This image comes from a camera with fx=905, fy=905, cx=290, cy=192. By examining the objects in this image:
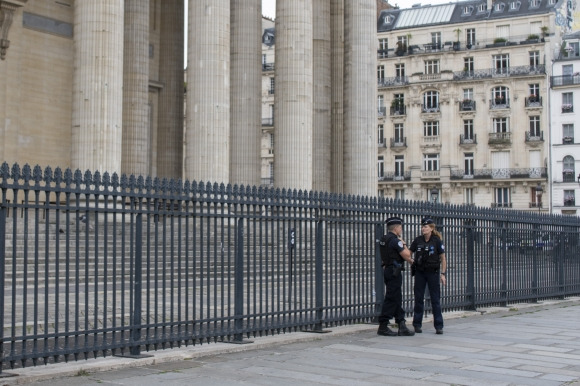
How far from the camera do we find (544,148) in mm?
69938

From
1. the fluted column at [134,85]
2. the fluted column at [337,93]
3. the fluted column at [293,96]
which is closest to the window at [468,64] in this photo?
the fluted column at [337,93]

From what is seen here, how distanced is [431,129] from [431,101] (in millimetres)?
2306

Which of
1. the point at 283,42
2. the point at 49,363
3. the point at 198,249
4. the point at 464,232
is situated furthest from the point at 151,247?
the point at 283,42

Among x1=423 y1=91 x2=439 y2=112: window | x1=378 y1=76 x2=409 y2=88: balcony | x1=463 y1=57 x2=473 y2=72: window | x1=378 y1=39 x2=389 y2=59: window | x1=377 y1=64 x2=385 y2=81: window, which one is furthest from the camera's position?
x1=378 y1=39 x2=389 y2=59: window

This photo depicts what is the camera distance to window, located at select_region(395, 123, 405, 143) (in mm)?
74750

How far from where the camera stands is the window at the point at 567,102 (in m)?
69.9

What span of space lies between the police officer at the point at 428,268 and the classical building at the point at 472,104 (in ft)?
186

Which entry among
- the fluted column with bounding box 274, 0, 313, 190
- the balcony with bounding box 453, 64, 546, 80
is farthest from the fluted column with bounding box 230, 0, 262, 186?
the balcony with bounding box 453, 64, 546, 80

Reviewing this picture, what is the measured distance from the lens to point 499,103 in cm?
7156

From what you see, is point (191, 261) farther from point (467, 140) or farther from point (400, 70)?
point (400, 70)

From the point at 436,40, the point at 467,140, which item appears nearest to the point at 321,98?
the point at 467,140

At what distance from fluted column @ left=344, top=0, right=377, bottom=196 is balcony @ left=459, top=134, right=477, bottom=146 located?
3607 cm

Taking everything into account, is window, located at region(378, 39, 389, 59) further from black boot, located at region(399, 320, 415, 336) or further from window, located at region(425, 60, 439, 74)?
black boot, located at region(399, 320, 415, 336)

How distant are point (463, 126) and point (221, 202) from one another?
6257 cm
